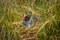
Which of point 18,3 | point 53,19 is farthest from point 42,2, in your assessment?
point 53,19

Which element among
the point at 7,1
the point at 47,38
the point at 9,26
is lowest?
the point at 47,38

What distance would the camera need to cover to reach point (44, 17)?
270 cm

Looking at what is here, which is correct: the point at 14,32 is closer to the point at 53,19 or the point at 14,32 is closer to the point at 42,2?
the point at 53,19

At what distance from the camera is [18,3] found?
302 cm

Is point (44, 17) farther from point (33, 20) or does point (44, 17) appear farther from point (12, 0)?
point (12, 0)

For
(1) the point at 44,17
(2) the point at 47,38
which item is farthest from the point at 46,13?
(2) the point at 47,38

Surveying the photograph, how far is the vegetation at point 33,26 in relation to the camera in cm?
260

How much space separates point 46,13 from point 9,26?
40 centimetres

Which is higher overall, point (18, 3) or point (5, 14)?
point (18, 3)

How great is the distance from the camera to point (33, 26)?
8.89 feet

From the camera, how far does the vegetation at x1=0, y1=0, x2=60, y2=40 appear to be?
8.54 feet

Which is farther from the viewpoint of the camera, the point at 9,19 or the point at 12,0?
the point at 12,0

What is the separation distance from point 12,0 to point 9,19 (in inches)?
10.8

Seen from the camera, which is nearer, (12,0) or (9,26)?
(9,26)
